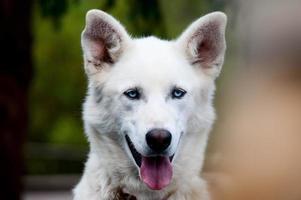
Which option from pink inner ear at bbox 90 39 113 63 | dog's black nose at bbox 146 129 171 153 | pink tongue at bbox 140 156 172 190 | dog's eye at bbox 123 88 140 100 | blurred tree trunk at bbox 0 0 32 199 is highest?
pink inner ear at bbox 90 39 113 63

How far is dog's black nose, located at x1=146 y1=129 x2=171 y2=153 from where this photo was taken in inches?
212

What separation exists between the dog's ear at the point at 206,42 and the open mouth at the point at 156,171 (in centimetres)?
61

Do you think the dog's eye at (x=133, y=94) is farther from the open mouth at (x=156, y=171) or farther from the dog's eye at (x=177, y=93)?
the open mouth at (x=156, y=171)

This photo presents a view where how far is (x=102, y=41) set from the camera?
5.89 meters

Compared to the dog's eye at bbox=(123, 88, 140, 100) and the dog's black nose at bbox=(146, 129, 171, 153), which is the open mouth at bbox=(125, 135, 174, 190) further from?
the dog's eye at bbox=(123, 88, 140, 100)

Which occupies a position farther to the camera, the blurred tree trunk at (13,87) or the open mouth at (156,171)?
the blurred tree trunk at (13,87)

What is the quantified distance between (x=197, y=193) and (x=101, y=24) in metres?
1.04

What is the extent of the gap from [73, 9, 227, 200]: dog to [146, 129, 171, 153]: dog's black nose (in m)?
0.01

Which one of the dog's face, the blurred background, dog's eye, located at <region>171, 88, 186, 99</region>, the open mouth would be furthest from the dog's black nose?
the blurred background

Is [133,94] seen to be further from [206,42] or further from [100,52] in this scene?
[206,42]

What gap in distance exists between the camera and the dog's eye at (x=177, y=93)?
18.4 ft

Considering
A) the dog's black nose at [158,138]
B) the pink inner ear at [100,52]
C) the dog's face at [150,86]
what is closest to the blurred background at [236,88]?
the dog's face at [150,86]

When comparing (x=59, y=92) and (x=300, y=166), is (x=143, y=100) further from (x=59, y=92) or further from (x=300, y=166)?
(x=59, y=92)

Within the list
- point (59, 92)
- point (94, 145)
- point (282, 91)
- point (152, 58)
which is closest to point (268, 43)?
point (282, 91)
